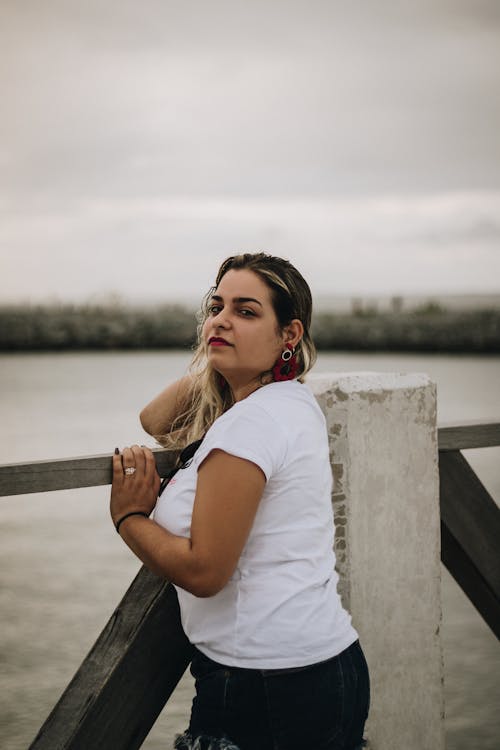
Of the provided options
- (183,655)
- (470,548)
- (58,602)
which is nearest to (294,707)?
(183,655)

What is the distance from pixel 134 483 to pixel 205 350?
31 cm

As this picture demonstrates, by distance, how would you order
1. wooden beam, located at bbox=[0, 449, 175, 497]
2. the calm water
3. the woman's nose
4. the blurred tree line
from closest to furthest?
wooden beam, located at bbox=[0, 449, 175, 497] < the woman's nose < the calm water < the blurred tree line

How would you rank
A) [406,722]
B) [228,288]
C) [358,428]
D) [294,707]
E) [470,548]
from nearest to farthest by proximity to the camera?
1. [294,707]
2. [228,288]
3. [358,428]
4. [406,722]
5. [470,548]

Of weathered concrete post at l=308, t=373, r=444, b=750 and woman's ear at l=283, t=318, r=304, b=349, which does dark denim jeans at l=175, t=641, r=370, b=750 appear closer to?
weathered concrete post at l=308, t=373, r=444, b=750

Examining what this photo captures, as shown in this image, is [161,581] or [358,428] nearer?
[161,581]

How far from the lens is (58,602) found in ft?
17.6

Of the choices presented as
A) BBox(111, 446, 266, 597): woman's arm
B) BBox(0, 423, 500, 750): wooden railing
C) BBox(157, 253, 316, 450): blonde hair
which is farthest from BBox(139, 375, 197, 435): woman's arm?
BBox(111, 446, 266, 597): woman's arm

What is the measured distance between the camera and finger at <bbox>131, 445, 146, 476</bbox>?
1.46m

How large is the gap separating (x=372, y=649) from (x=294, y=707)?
1.72 feet

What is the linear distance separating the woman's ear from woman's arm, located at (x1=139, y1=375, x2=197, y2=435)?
0.26 metres

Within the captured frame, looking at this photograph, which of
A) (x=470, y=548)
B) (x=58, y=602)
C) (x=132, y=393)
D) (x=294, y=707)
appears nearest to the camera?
(x=294, y=707)

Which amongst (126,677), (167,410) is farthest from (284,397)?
(126,677)

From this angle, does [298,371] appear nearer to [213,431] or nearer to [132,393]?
[213,431]

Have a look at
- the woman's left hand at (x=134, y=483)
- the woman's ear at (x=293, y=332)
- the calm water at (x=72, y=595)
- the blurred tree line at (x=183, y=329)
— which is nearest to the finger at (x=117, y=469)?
the woman's left hand at (x=134, y=483)
